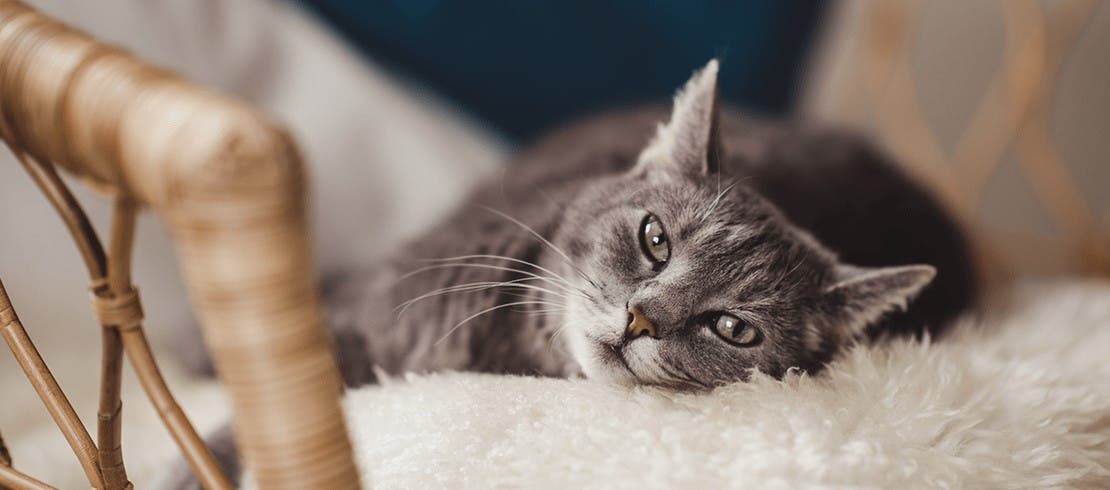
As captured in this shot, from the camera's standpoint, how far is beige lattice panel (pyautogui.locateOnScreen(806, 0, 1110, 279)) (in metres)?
1.54

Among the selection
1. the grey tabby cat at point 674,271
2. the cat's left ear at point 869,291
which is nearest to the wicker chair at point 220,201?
the grey tabby cat at point 674,271

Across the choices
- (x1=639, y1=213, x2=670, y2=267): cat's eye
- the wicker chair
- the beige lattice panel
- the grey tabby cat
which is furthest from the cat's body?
the wicker chair

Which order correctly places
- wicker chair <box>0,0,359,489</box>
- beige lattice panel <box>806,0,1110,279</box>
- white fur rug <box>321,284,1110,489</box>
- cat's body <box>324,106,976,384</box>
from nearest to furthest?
1. wicker chair <box>0,0,359,489</box>
2. white fur rug <box>321,284,1110,489</box>
3. cat's body <box>324,106,976,384</box>
4. beige lattice panel <box>806,0,1110,279</box>

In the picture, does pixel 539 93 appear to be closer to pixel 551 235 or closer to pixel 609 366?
pixel 551 235

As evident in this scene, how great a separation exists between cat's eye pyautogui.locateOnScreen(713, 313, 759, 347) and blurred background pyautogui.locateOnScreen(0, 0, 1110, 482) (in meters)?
0.69

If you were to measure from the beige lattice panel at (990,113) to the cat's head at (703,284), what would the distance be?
65 centimetres

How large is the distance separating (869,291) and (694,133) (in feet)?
0.89

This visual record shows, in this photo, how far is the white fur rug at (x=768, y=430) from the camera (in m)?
0.67

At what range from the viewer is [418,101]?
5.21ft

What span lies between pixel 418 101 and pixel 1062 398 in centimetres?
120

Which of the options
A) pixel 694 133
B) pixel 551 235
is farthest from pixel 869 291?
pixel 551 235

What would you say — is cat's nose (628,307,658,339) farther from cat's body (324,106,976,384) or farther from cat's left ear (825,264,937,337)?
cat's left ear (825,264,937,337)

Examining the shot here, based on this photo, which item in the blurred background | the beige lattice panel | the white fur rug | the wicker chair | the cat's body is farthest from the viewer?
the beige lattice panel

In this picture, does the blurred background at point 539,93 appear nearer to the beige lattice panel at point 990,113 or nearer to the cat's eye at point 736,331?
the beige lattice panel at point 990,113
